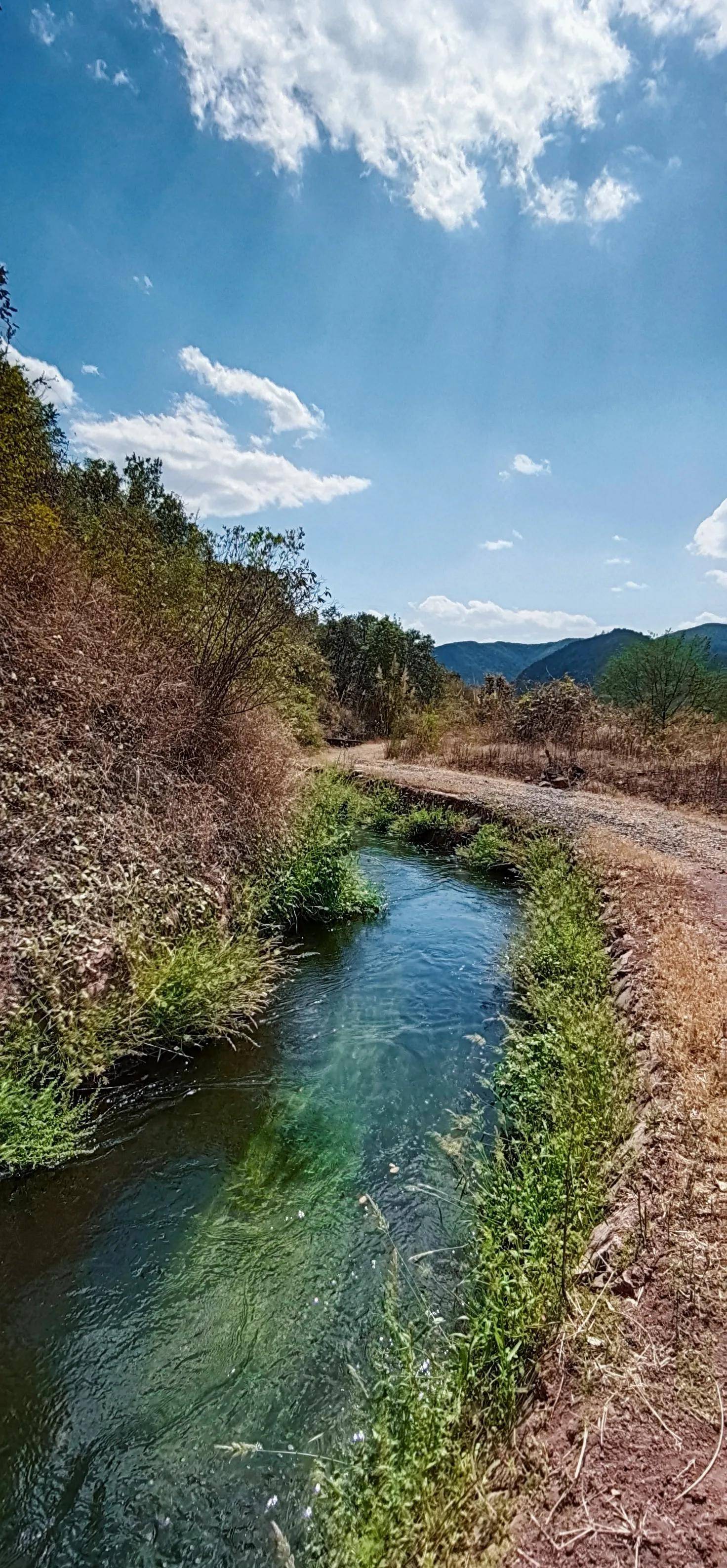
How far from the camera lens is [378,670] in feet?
66.8

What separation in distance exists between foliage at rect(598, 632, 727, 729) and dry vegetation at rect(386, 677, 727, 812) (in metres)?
2.33

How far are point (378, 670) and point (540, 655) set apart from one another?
110586mm

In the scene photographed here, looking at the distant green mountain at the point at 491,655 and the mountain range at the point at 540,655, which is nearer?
the mountain range at the point at 540,655

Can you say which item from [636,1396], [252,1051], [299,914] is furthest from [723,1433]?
[299,914]

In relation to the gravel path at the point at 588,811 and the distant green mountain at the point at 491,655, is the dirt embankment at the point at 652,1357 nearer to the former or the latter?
the gravel path at the point at 588,811

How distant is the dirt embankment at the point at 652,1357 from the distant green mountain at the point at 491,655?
389 feet

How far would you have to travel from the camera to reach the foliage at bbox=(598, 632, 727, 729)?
18.6m

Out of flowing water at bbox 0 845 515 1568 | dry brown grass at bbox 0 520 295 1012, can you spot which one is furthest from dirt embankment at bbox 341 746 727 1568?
dry brown grass at bbox 0 520 295 1012

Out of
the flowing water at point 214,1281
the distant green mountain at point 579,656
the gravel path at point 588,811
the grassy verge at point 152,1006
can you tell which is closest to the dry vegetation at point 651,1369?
the flowing water at point 214,1281

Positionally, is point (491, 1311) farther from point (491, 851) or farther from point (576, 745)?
point (576, 745)

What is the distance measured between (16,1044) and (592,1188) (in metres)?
2.99

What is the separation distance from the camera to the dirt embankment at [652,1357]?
151 cm

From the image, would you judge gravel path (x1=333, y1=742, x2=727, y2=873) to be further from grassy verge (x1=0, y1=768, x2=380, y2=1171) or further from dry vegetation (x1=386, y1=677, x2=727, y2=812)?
grassy verge (x1=0, y1=768, x2=380, y2=1171)

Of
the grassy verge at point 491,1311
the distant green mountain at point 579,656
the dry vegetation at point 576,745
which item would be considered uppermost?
the distant green mountain at point 579,656
